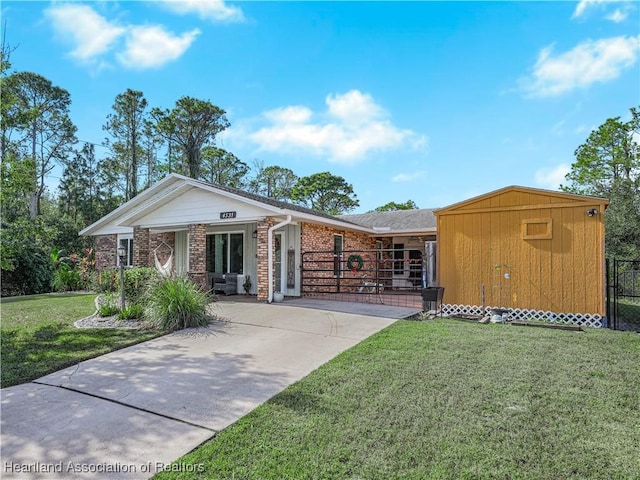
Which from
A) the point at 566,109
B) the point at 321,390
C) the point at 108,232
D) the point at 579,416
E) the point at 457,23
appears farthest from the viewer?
the point at 108,232

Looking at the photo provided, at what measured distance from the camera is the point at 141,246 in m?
13.8

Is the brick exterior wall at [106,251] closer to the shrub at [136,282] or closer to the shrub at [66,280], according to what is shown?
the shrub at [66,280]

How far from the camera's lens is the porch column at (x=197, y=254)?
11.3 m

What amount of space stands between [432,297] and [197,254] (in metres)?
7.27

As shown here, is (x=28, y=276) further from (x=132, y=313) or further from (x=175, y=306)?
(x=175, y=306)

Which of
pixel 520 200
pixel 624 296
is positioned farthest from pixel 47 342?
pixel 624 296

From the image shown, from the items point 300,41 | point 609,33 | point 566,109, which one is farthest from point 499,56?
point 300,41

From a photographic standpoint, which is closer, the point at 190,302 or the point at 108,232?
the point at 190,302

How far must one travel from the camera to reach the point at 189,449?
301cm

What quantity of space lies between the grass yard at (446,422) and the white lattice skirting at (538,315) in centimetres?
245

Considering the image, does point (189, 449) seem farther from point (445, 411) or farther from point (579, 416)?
point (579, 416)

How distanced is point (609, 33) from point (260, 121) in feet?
55.1

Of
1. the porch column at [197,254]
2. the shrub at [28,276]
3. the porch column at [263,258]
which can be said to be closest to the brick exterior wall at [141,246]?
the porch column at [197,254]

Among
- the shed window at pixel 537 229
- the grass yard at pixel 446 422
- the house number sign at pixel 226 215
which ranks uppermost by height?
the house number sign at pixel 226 215
